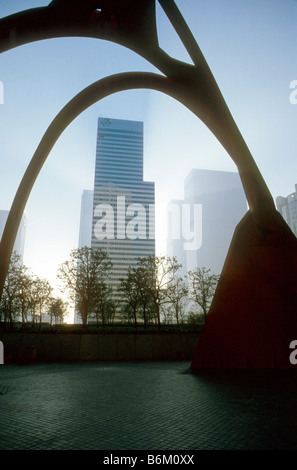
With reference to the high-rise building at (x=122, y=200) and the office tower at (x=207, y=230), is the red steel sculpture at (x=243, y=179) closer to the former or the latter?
the high-rise building at (x=122, y=200)

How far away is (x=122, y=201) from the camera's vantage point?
131 metres

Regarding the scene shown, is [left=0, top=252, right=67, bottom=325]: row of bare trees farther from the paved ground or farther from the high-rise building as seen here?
the high-rise building

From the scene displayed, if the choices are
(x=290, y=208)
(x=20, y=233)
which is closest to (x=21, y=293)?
(x=20, y=233)

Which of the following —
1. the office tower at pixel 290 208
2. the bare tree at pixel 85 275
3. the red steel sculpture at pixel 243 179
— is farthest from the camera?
the office tower at pixel 290 208

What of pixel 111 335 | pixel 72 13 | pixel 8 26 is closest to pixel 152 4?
pixel 72 13

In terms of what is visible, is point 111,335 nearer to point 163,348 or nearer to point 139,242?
point 163,348

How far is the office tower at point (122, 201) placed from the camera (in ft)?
391

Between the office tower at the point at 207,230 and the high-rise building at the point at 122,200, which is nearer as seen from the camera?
the high-rise building at the point at 122,200

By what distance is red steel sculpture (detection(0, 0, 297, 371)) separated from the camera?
371 inches

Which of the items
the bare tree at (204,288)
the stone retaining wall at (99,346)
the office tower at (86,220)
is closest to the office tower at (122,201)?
the office tower at (86,220)

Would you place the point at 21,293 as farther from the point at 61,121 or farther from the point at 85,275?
the point at 61,121

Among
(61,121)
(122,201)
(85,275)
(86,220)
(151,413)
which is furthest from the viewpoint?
(86,220)

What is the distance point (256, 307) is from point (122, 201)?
12333 cm

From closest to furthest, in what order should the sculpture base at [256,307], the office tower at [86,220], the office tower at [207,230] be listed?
the sculpture base at [256,307] → the office tower at [207,230] → the office tower at [86,220]
